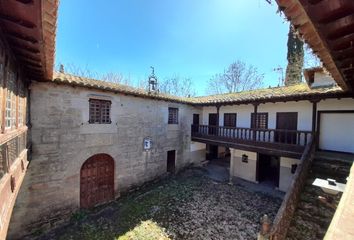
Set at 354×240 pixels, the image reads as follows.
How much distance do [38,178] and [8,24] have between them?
7293 millimetres

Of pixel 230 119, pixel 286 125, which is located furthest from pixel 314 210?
pixel 230 119

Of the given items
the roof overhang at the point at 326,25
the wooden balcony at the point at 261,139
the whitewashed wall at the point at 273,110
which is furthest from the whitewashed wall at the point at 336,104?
the roof overhang at the point at 326,25

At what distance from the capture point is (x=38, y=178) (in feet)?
27.4

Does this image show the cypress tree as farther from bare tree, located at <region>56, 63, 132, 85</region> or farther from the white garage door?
bare tree, located at <region>56, 63, 132, 85</region>

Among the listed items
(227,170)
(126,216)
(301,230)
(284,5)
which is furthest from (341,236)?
(227,170)

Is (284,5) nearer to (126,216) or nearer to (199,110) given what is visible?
(126,216)

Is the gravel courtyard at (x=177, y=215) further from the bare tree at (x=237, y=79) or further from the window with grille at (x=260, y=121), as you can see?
the bare tree at (x=237, y=79)

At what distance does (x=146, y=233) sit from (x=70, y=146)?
531 centimetres

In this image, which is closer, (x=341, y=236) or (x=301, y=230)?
(x=341, y=236)

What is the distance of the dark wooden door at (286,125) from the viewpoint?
10.4 m

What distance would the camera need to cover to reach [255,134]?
37.9ft

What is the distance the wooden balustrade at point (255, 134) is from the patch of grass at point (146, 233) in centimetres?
705

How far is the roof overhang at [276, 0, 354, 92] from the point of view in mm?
2412

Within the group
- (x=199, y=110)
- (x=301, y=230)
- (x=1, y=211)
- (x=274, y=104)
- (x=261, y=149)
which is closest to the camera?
(x=1, y=211)
